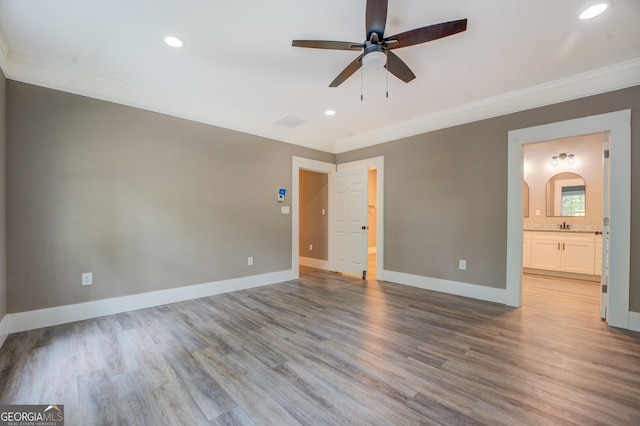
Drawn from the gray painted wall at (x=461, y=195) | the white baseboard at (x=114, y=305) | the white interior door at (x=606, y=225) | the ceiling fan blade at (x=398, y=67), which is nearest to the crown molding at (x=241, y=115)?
the gray painted wall at (x=461, y=195)

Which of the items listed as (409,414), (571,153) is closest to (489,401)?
(409,414)

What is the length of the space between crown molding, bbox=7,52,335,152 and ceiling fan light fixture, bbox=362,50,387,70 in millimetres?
2614

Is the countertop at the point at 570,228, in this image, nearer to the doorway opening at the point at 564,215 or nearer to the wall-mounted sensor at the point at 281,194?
the doorway opening at the point at 564,215

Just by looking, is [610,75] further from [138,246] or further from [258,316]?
[138,246]

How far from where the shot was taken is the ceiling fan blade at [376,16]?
5.62ft

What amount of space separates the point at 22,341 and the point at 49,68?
2.68 m

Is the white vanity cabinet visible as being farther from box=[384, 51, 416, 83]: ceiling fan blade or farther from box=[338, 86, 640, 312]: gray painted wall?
box=[384, 51, 416, 83]: ceiling fan blade

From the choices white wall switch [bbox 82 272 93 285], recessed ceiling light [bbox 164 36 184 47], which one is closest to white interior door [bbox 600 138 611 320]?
recessed ceiling light [bbox 164 36 184 47]

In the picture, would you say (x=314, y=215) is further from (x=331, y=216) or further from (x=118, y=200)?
(x=118, y=200)

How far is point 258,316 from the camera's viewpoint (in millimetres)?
3051

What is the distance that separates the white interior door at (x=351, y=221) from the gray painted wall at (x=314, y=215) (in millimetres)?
298

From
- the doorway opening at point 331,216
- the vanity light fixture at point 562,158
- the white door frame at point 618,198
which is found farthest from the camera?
the vanity light fixture at point 562,158

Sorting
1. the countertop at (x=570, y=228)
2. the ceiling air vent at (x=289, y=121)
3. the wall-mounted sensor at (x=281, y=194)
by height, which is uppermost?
Result: the ceiling air vent at (x=289, y=121)

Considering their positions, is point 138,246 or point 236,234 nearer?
point 138,246
